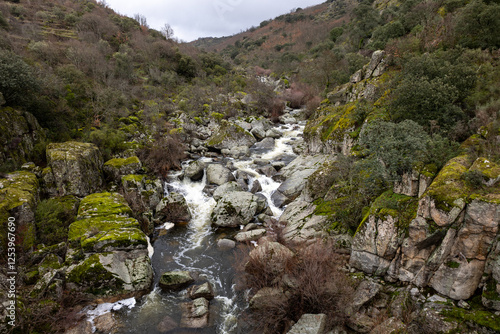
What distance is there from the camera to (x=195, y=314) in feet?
27.4

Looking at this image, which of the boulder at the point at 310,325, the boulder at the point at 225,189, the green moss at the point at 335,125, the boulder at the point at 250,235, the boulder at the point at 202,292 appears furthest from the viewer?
the boulder at the point at 225,189

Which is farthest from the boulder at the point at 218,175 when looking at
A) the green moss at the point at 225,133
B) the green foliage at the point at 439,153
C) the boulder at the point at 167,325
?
the green foliage at the point at 439,153

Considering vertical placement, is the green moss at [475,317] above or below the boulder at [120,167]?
below

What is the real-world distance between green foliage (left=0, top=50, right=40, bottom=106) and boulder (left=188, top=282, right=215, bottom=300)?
1406 centimetres

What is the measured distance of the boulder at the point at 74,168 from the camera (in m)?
12.5

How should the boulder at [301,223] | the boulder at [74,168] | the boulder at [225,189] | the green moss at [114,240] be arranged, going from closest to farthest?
1. the green moss at [114,240]
2. the boulder at [301,223]
3. the boulder at [74,168]
4. the boulder at [225,189]

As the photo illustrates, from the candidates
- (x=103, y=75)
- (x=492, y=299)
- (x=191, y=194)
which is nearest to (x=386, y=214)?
(x=492, y=299)

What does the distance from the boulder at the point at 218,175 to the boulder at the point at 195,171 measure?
0.60 meters

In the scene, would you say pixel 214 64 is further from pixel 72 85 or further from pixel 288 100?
pixel 72 85

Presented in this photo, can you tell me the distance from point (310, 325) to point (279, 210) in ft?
26.4

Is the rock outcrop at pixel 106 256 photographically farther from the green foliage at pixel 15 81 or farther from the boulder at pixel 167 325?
the green foliage at pixel 15 81

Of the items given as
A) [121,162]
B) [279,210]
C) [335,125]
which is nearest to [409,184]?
[279,210]

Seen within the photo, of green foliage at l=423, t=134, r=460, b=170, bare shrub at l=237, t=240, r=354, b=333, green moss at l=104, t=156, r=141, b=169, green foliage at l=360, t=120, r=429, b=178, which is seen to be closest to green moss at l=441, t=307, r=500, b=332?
bare shrub at l=237, t=240, r=354, b=333

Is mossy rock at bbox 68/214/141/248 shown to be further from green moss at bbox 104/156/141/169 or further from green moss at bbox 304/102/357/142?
green moss at bbox 304/102/357/142
